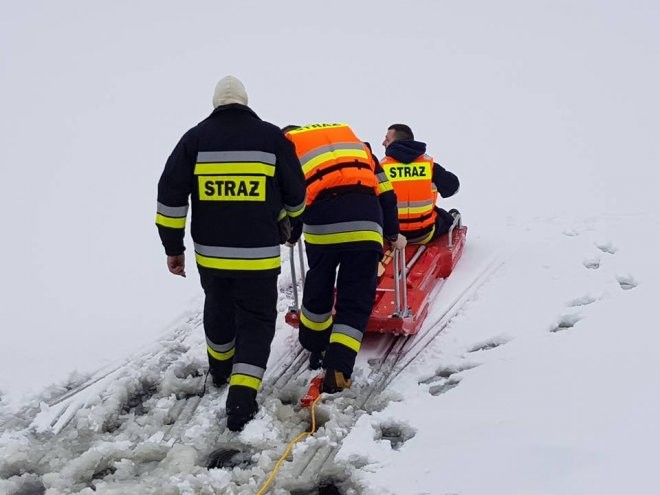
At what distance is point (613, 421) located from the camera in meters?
3.05

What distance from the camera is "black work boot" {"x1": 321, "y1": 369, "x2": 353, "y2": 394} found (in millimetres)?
3891

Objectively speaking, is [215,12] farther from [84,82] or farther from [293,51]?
[84,82]

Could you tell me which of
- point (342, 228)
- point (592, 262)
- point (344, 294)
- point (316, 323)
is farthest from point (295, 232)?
point (592, 262)

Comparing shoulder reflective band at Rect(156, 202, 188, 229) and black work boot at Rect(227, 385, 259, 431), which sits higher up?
shoulder reflective band at Rect(156, 202, 188, 229)

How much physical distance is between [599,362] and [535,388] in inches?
16.2

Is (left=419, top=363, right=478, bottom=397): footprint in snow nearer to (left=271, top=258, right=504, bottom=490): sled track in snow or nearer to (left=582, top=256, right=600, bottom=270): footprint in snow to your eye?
(left=271, top=258, right=504, bottom=490): sled track in snow

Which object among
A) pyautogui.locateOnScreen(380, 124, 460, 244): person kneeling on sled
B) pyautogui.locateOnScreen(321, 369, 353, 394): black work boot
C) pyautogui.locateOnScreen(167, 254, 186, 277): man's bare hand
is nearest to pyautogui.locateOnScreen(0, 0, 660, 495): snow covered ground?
pyautogui.locateOnScreen(321, 369, 353, 394): black work boot

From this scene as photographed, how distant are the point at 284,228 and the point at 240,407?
3.16 ft

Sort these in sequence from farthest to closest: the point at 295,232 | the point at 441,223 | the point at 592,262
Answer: the point at 441,223 < the point at 592,262 < the point at 295,232

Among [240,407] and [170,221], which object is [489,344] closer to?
[240,407]

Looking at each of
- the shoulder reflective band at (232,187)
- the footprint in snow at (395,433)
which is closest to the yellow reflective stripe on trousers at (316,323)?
the footprint in snow at (395,433)

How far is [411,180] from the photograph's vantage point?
17.9ft

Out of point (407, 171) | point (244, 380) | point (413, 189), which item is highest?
point (407, 171)

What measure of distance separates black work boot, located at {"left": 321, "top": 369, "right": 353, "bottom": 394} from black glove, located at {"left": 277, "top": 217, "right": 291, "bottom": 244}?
0.81 meters
